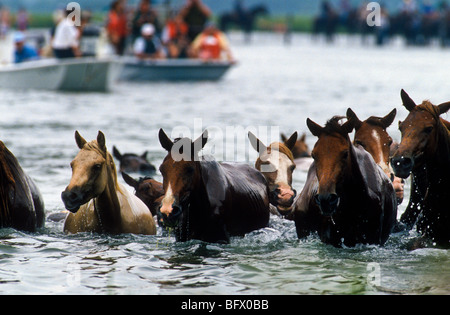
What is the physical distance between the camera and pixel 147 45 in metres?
26.2

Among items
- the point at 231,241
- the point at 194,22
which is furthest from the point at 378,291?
the point at 194,22

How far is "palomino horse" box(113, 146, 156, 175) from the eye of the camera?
1202 centimetres

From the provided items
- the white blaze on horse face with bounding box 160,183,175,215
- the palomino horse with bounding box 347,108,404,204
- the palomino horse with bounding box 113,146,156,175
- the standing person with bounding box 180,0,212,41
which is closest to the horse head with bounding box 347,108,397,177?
the palomino horse with bounding box 347,108,404,204

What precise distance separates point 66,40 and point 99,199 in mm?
14906

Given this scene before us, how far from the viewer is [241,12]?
2266 inches

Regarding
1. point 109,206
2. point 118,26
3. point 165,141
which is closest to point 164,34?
point 118,26

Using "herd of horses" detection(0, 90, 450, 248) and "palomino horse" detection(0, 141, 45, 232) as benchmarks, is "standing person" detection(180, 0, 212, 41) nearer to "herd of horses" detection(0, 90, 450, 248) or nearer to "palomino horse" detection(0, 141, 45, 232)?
"herd of horses" detection(0, 90, 450, 248)

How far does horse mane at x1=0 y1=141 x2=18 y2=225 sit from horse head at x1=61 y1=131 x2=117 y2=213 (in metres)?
0.75

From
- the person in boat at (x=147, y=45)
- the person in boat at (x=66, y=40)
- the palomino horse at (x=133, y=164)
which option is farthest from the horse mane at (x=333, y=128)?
the person in boat at (x=147, y=45)

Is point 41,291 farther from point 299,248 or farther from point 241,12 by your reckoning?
point 241,12

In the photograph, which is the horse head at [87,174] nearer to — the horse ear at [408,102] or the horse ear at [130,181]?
the horse ear at [130,181]

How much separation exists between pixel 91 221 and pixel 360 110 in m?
14.0

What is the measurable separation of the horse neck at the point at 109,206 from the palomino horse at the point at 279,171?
1.57m

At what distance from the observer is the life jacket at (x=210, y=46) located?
26641 millimetres
